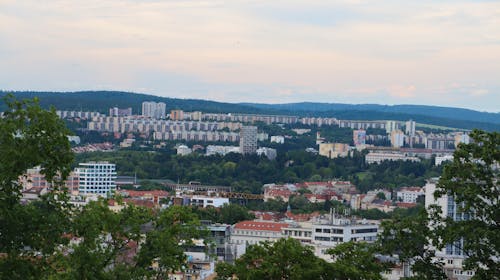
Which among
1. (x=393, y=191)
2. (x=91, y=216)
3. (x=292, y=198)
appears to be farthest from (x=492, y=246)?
(x=393, y=191)

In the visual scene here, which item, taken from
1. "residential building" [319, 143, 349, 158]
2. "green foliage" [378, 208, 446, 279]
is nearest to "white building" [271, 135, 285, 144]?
"residential building" [319, 143, 349, 158]

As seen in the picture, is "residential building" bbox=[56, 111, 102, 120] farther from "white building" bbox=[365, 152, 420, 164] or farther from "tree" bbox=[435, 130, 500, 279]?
"tree" bbox=[435, 130, 500, 279]

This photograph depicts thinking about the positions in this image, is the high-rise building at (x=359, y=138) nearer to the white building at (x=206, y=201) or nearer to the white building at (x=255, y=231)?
the white building at (x=206, y=201)

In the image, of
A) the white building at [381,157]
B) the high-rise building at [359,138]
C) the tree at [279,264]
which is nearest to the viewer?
the tree at [279,264]

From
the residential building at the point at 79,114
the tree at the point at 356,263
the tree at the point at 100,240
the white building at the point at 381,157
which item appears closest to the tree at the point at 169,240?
the tree at the point at 100,240

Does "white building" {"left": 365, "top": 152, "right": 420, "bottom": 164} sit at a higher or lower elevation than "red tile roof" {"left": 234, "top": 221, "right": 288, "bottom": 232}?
lower

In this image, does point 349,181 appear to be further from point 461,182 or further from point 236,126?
point 461,182
